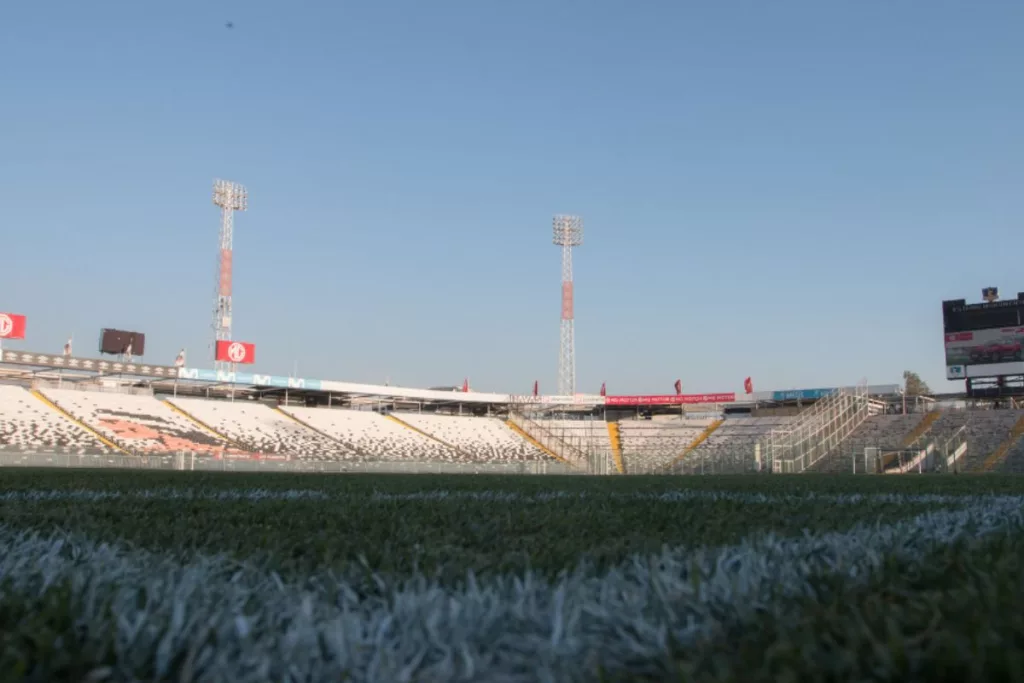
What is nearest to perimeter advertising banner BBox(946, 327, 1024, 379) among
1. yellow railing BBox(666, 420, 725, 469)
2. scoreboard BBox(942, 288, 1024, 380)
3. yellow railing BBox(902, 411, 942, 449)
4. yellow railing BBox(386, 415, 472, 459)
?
scoreboard BBox(942, 288, 1024, 380)

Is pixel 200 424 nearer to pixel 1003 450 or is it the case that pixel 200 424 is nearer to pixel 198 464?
pixel 198 464

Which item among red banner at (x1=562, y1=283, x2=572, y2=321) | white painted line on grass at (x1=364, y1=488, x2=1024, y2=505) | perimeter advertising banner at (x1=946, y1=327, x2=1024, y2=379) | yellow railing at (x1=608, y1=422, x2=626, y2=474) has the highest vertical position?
red banner at (x1=562, y1=283, x2=572, y2=321)

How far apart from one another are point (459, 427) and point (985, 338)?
28307 millimetres

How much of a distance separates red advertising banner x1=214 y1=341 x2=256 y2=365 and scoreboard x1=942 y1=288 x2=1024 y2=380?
1462 inches

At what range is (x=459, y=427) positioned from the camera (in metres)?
49.2

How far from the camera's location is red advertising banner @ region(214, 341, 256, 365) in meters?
46.1

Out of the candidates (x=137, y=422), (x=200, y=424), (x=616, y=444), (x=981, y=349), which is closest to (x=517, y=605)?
(x=137, y=422)

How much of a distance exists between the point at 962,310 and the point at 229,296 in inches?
1513

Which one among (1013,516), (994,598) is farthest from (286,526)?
(1013,516)

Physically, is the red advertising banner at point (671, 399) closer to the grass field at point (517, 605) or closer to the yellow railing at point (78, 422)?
the yellow railing at point (78, 422)

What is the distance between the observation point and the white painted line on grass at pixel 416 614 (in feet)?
5.05

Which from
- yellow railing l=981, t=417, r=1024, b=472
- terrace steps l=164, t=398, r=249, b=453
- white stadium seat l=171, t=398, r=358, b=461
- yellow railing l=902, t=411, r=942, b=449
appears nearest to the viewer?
yellow railing l=981, t=417, r=1024, b=472

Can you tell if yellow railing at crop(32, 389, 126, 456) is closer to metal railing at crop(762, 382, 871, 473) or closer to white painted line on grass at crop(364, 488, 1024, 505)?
metal railing at crop(762, 382, 871, 473)

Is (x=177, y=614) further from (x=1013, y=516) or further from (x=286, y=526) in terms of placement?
(x=1013, y=516)
